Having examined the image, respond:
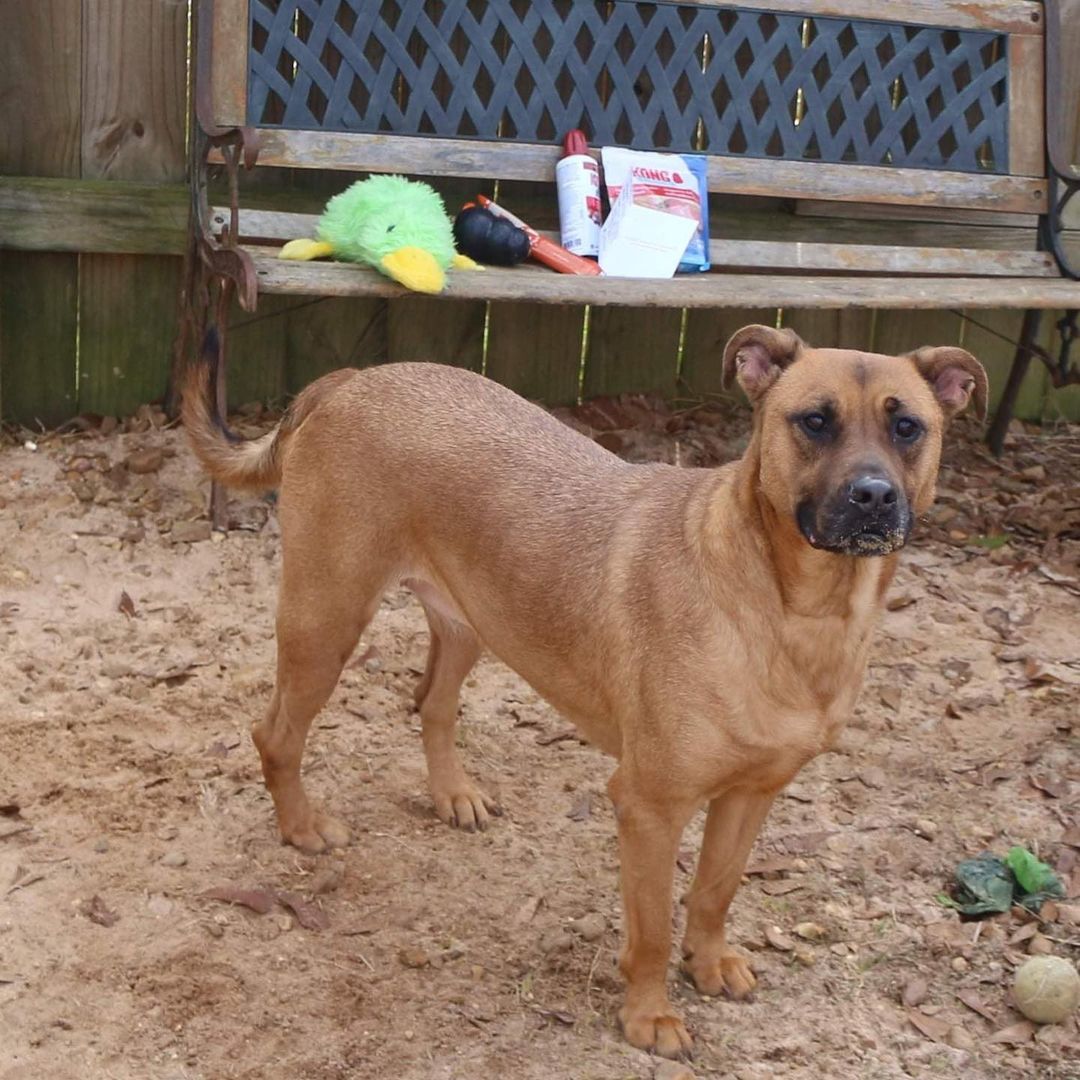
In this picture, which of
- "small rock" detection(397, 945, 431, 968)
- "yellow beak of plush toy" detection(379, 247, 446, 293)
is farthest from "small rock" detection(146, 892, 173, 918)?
"yellow beak of plush toy" detection(379, 247, 446, 293)

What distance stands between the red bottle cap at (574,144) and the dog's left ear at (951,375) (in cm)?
312

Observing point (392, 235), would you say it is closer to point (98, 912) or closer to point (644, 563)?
point (644, 563)

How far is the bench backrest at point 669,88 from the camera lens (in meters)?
5.98

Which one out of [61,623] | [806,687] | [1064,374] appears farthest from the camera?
[1064,374]

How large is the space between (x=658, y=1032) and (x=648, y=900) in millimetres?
333

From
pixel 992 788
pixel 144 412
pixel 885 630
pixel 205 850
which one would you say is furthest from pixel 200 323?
pixel 992 788

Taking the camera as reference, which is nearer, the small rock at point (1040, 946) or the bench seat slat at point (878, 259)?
the small rock at point (1040, 946)

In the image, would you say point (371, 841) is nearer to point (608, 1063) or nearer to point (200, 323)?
point (608, 1063)

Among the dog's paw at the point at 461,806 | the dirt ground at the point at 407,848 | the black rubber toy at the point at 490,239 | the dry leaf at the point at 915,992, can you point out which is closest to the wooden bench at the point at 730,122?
the black rubber toy at the point at 490,239

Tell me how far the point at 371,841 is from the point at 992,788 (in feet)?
6.20

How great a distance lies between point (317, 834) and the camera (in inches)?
166

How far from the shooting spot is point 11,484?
5996 millimetres

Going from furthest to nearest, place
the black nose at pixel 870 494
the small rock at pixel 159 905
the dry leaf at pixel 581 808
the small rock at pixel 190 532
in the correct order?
the small rock at pixel 190 532 < the dry leaf at pixel 581 808 < the small rock at pixel 159 905 < the black nose at pixel 870 494

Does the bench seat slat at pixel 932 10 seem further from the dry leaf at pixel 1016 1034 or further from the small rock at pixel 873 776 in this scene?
the dry leaf at pixel 1016 1034
